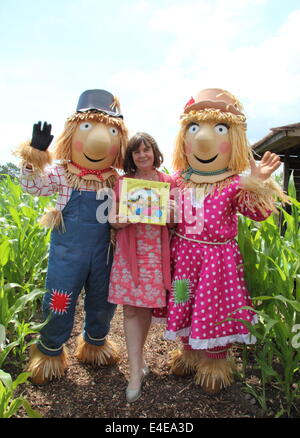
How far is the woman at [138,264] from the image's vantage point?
5.00 ft

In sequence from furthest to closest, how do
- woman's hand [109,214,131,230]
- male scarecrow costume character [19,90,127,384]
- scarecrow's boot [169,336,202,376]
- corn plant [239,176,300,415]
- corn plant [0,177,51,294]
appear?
corn plant [0,177,51,294] < scarecrow's boot [169,336,202,376] < male scarecrow costume character [19,90,127,384] < woman's hand [109,214,131,230] < corn plant [239,176,300,415]

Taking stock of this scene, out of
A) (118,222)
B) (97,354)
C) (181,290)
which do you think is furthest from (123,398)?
(118,222)

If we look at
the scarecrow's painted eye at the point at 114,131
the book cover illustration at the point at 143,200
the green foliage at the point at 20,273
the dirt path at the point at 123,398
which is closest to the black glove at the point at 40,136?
the scarecrow's painted eye at the point at 114,131

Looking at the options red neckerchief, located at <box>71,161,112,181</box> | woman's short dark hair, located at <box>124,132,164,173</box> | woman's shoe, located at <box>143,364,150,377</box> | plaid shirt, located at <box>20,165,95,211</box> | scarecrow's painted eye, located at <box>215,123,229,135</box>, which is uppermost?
scarecrow's painted eye, located at <box>215,123,229,135</box>

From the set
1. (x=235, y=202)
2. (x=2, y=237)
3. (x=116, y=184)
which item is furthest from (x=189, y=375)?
(x=2, y=237)

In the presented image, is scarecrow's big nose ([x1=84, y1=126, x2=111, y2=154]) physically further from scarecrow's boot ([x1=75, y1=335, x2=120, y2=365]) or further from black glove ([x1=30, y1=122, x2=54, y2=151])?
scarecrow's boot ([x1=75, y1=335, x2=120, y2=365])

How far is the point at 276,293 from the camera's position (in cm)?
153

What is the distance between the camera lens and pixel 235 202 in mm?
1558

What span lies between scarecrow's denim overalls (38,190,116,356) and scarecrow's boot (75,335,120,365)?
0.73 ft

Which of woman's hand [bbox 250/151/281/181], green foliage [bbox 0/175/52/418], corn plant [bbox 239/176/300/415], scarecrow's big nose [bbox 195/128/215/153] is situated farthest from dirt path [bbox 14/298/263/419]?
scarecrow's big nose [bbox 195/128/215/153]

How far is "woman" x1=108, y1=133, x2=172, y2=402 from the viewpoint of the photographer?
5.00 ft
